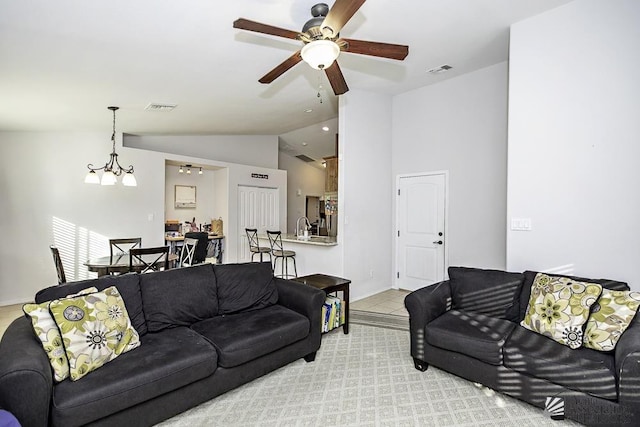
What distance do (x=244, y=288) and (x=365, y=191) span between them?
276 cm

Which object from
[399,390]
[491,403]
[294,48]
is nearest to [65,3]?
[294,48]

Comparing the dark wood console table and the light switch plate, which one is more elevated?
the light switch plate

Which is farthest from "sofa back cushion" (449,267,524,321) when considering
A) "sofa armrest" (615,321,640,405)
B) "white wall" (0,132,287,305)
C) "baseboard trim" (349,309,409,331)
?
"white wall" (0,132,287,305)

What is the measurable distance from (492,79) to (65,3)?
4692 mm

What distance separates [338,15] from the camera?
195 centimetres

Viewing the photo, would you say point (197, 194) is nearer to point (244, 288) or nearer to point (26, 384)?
point (244, 288)

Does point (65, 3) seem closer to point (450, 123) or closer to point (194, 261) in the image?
point (194, 261)

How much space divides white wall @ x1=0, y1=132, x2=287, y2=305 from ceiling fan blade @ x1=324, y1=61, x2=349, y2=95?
4468 millimetres

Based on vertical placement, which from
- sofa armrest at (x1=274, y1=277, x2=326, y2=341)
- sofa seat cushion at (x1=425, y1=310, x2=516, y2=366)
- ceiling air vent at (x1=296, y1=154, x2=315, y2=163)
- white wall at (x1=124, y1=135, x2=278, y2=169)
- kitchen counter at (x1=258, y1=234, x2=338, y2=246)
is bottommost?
sofa seat cushion at (x1=425, y1=310, x2=516, y2=366)

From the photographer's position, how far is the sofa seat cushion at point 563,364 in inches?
76.2

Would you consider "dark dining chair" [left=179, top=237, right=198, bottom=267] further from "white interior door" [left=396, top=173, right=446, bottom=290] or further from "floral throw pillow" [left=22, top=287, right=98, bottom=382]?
"white interior door" [left=396, top=173, right=446, bottom=290]

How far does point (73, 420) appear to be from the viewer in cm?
167

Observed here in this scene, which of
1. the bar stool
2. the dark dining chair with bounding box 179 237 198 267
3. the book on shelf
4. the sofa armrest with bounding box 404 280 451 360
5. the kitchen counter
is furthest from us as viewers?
the bar stool

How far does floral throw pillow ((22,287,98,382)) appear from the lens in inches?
69.6
